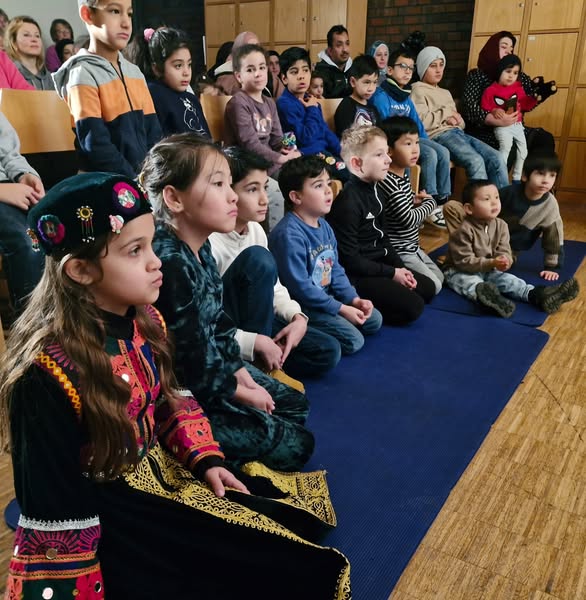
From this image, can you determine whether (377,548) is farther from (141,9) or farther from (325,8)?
(141,9)

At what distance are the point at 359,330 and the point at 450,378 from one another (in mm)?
501

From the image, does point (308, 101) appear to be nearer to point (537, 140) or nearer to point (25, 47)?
point (25, 47)

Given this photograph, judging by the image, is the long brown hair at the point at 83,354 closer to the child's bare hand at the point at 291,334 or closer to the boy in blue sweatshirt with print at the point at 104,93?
the child's bare hand at the point at 291,334

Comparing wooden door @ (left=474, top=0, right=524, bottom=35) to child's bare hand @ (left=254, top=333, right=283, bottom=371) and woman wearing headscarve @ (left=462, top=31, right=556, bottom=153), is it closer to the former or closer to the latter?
woman wearing headscarve @ (left=462, top=31, right=556, bottom=153)

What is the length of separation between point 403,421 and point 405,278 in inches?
38.2

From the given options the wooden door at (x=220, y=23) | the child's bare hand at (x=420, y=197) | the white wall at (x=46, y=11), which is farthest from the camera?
the wooden door at (x=220, y=23)

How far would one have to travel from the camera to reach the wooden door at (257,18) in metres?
5.97

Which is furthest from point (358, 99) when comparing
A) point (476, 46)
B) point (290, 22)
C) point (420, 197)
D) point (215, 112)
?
point (290, 22)

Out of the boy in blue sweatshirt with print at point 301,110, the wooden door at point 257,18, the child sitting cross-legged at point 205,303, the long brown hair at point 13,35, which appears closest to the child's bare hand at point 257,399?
the child sitting cross-legged at point 205,303

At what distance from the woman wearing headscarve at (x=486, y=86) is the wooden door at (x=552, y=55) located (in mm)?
222

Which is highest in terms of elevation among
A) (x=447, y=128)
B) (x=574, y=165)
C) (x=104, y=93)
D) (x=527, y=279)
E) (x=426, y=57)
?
(x=426, y=57)

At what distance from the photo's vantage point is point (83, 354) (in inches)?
34.0

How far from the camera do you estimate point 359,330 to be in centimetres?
238

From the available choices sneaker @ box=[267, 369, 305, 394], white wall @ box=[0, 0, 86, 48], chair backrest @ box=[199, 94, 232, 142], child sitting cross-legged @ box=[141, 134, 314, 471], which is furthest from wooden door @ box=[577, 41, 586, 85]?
white wall @ box=[0, 0, 86, 48]
